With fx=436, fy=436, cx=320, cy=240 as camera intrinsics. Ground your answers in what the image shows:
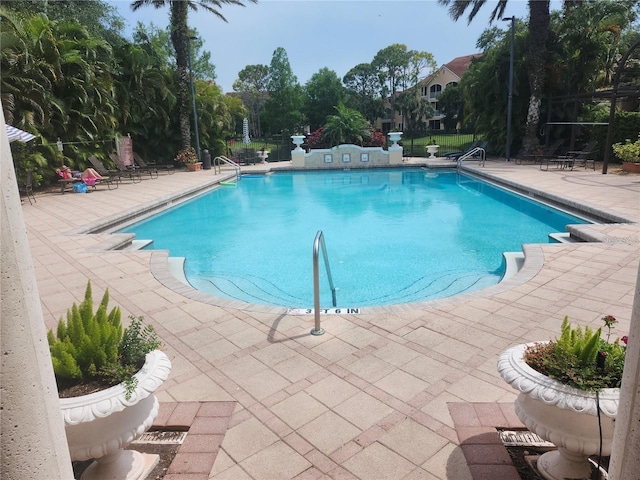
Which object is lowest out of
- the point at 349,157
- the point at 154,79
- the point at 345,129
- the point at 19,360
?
the point at 349,157

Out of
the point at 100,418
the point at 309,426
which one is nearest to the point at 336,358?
the point at 309,426

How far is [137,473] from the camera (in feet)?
7.60

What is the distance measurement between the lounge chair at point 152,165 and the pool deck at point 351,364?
11776 millimetres

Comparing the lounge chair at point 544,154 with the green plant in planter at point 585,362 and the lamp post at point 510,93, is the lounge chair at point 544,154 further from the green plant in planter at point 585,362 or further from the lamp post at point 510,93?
the green plant in planter at point 585,362

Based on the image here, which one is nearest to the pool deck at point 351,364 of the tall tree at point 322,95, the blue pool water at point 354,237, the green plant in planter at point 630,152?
the blue pool water at point 354,237

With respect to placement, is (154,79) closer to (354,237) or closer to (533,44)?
(354,237)

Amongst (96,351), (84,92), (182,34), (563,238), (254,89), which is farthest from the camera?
(254,89)

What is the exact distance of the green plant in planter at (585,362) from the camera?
6.48 ft

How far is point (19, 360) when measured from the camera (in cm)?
125

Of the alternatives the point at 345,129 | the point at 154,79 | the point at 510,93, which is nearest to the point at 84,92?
the point at 154,79

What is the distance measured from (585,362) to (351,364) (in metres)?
1.82

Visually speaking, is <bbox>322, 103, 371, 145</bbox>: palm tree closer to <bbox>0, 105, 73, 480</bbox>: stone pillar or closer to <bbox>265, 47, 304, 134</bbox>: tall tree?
<bbox>265, 47, 304, 134</bbox>: tall tree

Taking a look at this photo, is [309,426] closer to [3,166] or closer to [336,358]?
[336,358]

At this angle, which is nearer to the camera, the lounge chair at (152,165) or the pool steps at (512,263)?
the pool steps at (512,263)
